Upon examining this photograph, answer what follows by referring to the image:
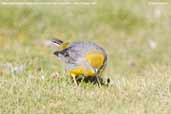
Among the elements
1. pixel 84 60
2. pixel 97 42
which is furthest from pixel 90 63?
pixel 97 42

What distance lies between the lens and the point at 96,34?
11.4m

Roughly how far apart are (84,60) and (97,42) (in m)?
4.18

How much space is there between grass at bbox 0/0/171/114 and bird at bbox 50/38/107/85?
18cm

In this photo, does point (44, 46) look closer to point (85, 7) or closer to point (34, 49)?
point (34, 49)

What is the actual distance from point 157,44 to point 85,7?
65.8 inches

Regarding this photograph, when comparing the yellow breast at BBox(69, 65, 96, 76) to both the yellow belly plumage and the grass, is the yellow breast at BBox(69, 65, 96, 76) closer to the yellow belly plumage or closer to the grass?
the yellow belly plumage

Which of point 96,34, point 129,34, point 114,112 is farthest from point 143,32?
point 114,112

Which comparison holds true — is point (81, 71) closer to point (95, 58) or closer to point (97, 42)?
point (95, 58)

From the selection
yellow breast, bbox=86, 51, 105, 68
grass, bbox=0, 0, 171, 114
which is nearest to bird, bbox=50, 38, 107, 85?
yellow breast, bbox=86, 51, 105, 68

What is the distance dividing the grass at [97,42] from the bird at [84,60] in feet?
0.60

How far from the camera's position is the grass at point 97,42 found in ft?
19.5

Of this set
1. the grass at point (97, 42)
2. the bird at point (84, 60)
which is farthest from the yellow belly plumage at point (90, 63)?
the grass at point (97, 42)

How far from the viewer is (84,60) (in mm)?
6945

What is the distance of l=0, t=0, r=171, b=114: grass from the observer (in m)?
5.95
